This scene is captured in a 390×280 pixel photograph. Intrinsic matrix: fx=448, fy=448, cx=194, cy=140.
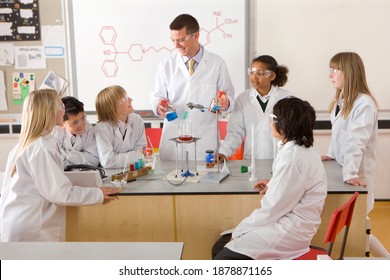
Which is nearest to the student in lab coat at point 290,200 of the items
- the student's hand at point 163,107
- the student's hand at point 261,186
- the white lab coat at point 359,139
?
the student's hand at point 261,186

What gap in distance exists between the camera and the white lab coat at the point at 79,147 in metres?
2.61

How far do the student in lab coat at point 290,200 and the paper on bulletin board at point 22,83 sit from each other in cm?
284

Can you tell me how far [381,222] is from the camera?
3.68 m

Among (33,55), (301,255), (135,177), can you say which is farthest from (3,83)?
(301,255)

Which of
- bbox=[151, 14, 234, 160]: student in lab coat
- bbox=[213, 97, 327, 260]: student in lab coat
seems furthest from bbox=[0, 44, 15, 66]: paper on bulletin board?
bbox=[213, 97, 327, 260]: student in lab coat

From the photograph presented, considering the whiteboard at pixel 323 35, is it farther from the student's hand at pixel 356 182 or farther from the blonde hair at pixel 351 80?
the student's hand at pixel 356 182

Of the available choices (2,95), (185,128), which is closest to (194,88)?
(185,128)

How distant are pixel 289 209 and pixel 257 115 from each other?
3.46 ft

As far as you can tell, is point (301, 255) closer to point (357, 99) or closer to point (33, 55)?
point (357, 99)

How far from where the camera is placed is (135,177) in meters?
2.45

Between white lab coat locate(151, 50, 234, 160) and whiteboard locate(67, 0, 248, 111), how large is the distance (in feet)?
2.72

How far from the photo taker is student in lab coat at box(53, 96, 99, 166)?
102 inches

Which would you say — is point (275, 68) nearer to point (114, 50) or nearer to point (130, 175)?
point (130, 175)

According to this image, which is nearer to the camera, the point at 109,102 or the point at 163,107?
the point at 109,102
